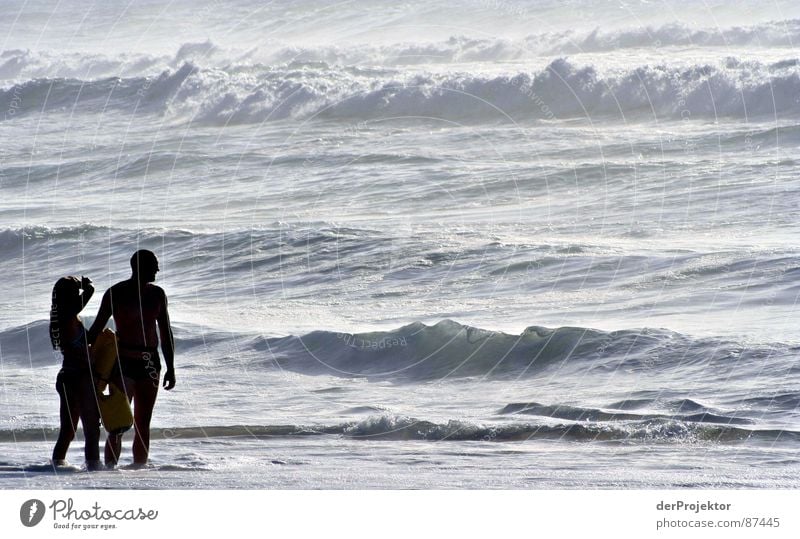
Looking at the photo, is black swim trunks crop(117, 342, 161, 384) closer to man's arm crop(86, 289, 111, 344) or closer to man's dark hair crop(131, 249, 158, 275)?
man's arm crop(86, 289, 111, 344)

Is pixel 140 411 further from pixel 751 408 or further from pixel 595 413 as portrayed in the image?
pixel 751 408

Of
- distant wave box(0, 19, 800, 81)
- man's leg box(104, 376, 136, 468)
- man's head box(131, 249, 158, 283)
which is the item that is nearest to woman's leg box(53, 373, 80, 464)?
man's leg box(104, 376, 136, 468)

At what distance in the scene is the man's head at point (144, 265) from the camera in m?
9.62

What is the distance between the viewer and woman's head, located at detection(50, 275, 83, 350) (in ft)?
31.1

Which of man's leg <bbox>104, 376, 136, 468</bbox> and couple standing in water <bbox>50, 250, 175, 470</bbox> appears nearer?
couple standing in water <bbox>50, 250, 175, 470</bbox>

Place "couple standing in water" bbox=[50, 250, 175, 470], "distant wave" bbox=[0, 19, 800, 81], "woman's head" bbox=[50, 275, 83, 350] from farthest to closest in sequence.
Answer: "distant wave" bbox=[0, 19, 800, 81] < "couple standing in water" bbox=[50, 250, 175, 470] < "woman's head" bbox=[50, 275, 83, 350]

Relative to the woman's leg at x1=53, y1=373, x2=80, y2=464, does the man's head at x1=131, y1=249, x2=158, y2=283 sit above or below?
above

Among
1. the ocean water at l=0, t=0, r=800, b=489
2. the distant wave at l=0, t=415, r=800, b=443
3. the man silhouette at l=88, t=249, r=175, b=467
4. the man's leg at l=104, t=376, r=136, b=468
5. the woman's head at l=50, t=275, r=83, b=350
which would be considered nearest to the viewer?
the woman's head at l=50, t=275, r=83, b=350

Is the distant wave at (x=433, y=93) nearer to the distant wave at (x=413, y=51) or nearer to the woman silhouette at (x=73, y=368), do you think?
the distant wave at (x=413, y=51)

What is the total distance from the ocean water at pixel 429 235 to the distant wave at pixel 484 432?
0.13 ft

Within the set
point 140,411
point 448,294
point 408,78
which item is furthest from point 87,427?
point 408,78

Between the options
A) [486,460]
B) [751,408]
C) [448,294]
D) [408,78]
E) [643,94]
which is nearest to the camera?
[486,460]

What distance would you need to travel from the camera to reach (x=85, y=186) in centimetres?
3197

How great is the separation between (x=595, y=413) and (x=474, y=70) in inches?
1074
